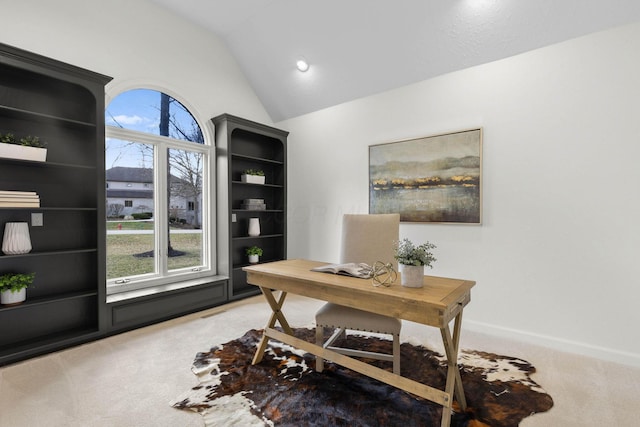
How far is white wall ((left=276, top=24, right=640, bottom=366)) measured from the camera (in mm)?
2389

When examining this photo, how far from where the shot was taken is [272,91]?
4.40 m

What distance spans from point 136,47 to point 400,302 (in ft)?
12.2

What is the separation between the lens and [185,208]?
379 centimetres

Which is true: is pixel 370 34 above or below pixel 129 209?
above

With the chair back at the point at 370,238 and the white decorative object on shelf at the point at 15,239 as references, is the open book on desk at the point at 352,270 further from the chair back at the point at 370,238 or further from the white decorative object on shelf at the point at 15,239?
the white decorative object on shelf at the point at 15,239

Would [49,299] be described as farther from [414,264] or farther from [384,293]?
Result: [414,264]

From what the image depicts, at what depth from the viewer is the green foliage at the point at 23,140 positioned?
7.73 ft

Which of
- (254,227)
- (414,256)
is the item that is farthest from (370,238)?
(254,227)

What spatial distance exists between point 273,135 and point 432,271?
2885 millimetres

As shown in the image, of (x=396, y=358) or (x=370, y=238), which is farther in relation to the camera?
(x=370, y=238)

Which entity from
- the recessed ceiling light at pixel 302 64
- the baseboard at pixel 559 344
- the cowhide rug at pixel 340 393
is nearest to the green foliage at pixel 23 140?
the cowhide rug at pixel 340 393

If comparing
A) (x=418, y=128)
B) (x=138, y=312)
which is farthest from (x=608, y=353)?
(x=138, y=312)

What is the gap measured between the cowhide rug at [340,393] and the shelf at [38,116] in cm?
229

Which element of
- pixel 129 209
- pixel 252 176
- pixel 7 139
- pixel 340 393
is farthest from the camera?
pixel 252 176
